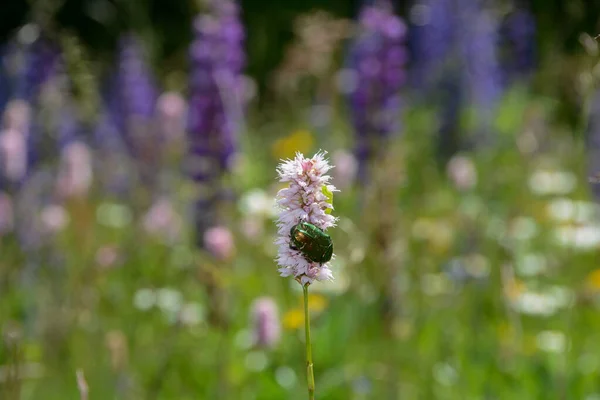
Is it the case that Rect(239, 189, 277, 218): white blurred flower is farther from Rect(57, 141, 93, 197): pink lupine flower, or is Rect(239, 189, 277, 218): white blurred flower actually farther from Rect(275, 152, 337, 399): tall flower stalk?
Rect(275, 152, 337, 399): tall flower stalk

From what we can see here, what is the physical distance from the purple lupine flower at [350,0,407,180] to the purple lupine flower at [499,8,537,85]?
259 centimetres

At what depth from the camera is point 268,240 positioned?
333 cm

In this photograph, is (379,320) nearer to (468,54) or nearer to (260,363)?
(260,363)

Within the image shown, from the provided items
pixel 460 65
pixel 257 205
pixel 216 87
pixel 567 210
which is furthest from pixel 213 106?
pixel 460 65

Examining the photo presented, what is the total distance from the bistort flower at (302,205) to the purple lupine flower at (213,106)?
2207 mm

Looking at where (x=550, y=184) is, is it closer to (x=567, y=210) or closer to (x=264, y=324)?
(x=567, y=210)

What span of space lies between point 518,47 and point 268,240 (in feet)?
11.5

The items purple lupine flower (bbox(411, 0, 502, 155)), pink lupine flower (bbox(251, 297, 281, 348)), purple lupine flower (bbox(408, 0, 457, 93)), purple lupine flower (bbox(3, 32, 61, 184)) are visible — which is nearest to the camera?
A: pink lupine flower (bbox(251, 297, 281, 348))

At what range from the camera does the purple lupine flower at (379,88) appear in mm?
3545

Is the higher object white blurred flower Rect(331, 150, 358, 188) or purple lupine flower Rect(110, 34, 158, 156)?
purple lupine flower Rect(110, 34, 158, 156)

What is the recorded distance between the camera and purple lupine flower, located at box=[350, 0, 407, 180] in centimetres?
354

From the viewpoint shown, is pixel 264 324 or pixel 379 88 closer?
pixel 264 324

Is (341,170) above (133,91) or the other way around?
the other way around

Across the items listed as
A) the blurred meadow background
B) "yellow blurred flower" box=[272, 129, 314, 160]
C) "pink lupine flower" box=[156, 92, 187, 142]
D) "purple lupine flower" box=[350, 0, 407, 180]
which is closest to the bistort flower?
the blurred meadow background
